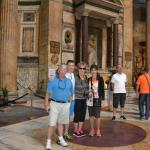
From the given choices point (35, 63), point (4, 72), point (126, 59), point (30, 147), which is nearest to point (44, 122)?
point (30, 147)

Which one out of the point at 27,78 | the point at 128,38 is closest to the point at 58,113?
the point at 27,78

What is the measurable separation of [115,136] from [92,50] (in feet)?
43.9

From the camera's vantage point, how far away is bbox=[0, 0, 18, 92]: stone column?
1439 centimetres

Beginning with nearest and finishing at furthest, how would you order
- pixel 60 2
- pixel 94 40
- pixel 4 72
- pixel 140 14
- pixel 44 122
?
pixel 44 122, pixel 4 72, pixel 60 2, pixel 94 40, pixel 140 14

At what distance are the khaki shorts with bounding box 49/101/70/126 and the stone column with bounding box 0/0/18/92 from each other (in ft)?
28.9

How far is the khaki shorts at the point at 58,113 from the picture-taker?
594 centimetres

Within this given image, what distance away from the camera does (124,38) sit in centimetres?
2145

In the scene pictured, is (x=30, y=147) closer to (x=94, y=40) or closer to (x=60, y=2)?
(x=60, y=2)

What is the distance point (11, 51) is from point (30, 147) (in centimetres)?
919

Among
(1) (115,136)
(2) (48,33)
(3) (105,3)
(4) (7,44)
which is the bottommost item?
(1) (115,136)

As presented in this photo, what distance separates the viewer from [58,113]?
19.8 ft

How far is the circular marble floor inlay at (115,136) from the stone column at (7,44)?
6.82 m

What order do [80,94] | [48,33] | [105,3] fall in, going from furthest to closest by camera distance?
1. [105,3]
2. [48,33]
3. [80,94]

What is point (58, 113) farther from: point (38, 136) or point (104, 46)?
point (104, 46)
